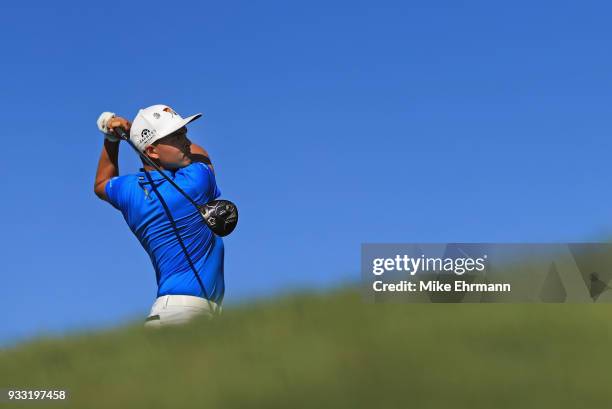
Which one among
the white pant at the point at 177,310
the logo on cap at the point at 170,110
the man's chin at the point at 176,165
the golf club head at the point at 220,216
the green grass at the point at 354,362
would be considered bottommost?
the green grass at the point at 354,362

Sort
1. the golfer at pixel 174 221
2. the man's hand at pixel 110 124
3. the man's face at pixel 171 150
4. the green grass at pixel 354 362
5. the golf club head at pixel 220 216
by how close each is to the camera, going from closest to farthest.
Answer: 1. the green grass at pixel 354 362
2. the golf club head at pixel 220 216
3. the golfer at pixel 174 221
4. the man's face at pixel 171 150
5. the man's hand at pixel 110 124

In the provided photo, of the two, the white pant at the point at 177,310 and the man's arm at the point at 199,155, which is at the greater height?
the man's arm at the point at 199,155

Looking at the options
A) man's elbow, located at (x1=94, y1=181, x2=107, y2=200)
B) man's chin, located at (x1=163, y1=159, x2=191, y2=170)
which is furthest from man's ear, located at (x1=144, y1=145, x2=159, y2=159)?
man's elbow, located at (x1=94, y1=181, x2=107, y2=200)

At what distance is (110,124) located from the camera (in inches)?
341

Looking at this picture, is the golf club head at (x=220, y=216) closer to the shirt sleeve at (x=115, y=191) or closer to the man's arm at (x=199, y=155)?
the man's arm at (x=199, y=155)

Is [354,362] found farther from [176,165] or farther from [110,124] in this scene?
[110,124]

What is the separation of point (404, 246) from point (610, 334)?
4034 mm

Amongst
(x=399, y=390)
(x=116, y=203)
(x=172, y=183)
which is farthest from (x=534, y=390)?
(x=116, y=203)

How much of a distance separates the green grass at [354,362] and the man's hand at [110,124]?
1.86 m

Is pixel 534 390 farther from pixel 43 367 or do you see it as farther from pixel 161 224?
pixel 43 367

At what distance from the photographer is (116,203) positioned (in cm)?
873

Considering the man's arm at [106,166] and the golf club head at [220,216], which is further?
the man's arm at [106,166]

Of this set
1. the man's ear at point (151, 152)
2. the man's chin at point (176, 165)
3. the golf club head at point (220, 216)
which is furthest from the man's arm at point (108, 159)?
the golf club head at point (220, 216)

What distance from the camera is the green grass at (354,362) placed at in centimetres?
642
